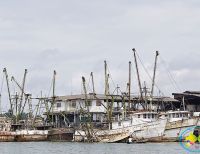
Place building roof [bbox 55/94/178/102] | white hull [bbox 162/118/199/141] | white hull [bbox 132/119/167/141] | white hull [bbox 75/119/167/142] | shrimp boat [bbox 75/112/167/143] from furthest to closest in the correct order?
building roof [bbox 55/94/178/102] → white hull [bbox 162/118/199/141] → shrimp boat [bbox 75/112/167/143] → white hull [bbox 75/119/167/142] → white hull [bbox 132/119/167/141]

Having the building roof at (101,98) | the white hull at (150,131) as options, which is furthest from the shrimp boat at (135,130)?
the building roof at (101,98)

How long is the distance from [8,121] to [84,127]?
26.8 m

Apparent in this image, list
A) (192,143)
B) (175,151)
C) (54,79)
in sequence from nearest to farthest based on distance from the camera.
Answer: (175,151) < (192,143) < (54,79)

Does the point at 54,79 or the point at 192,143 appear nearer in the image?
the point at 192,143

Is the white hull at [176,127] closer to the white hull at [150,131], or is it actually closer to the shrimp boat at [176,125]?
the shrimp boat at [176,125]

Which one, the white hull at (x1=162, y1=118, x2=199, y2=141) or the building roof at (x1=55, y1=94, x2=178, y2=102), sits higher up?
the building roof at (x1=55, y1=94, x2=178, y2=102)

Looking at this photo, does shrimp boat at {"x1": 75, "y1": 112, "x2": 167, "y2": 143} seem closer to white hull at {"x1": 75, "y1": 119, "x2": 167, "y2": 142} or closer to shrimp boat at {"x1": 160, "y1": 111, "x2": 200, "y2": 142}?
white hull at {"x1": 75, "y1": 119, "x2": 167, "y2": 142}

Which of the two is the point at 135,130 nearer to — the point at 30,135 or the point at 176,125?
the point at 176,125

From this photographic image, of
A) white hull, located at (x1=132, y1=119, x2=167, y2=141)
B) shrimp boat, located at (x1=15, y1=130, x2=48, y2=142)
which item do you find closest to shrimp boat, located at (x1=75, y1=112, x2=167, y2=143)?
white hull, located at (x1=132, y1=119, x2=167, y2=141)

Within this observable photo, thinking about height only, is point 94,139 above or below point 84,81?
below

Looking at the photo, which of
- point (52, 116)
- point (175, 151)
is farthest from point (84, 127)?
point (175, 151)

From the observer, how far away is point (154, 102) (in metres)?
107

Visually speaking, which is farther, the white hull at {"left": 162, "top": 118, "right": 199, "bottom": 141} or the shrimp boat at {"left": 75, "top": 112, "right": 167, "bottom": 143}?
the white hull at {"left": 162, "top": 118, "right": 199, "bottom": 141}

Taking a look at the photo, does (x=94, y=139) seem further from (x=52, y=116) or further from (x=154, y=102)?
(x=154, y=102)
